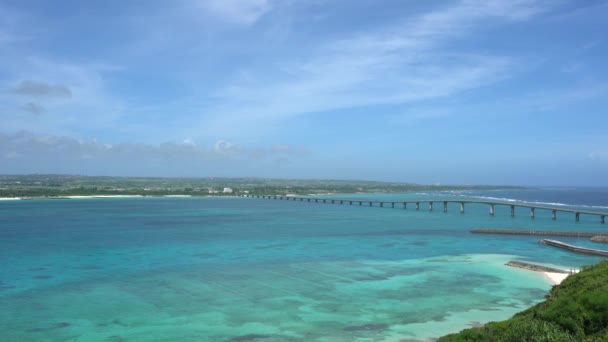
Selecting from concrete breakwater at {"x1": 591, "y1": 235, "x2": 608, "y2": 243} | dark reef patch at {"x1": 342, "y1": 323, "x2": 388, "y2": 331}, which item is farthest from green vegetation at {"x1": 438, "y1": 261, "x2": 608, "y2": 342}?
concrete breakwater at {"x1": 591, "y1": 235, "x2": 608, "y2": 243}

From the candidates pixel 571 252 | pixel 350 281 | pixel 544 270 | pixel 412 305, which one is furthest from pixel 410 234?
pixel 412 305

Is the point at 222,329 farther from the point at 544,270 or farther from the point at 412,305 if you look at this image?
the point at 544,270

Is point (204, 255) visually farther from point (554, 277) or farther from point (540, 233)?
point (540, 233)

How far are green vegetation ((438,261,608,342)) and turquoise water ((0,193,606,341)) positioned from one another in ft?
14.8

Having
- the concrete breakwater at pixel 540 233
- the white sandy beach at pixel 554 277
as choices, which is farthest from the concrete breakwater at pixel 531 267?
the concrete breakwater at pixel 540 233

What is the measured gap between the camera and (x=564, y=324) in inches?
559

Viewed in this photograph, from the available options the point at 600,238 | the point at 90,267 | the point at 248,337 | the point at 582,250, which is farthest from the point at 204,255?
the point at 600,238

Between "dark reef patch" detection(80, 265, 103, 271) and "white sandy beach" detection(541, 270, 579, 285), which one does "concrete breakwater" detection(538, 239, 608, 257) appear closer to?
"white sandy beach" detection(541, 270, 579, 285)

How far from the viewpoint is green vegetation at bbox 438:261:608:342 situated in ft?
41.4

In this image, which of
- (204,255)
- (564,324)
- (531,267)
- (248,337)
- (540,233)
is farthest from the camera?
(540,233)

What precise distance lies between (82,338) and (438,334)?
45.1 feet

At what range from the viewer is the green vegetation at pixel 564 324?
12609 millimetres

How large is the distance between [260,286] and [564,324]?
1703 centimetres

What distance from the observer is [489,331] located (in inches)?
601
